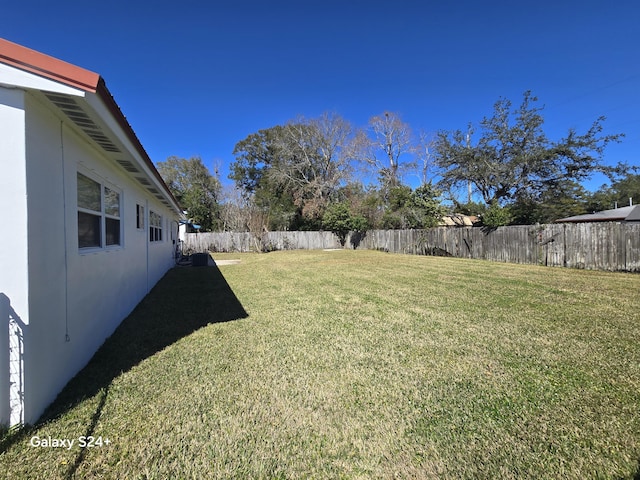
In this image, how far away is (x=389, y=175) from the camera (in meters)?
29.9


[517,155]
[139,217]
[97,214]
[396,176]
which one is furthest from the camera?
[396,176]

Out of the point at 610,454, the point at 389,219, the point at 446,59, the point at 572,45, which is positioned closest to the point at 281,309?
the point at 610,454

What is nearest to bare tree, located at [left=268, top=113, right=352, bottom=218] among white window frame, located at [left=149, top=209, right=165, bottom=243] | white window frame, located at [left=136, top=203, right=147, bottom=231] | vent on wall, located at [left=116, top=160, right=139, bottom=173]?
white window frame, located at [left=149, top=209, right=165, bottom=243]

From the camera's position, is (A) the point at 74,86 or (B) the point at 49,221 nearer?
(A) the point at 74,86

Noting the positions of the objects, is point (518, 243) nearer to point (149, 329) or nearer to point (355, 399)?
point (355, 399)

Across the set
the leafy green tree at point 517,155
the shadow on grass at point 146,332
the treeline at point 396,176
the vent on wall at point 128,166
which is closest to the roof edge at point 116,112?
the vent on wall at point 128,166

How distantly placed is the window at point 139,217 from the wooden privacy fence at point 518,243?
558 inches

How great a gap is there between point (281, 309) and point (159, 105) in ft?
46.3

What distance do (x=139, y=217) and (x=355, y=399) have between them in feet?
21.5

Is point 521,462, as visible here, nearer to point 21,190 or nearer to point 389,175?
point 21,190

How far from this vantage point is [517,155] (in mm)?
20266

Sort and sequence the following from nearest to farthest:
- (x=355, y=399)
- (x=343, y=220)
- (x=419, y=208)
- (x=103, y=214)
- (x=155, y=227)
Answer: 1. (x=355, y=399)
2. (x=103, y=214)
3. (x=155, y=227)
4. (x=419, y=208)
5. (x=343, y=220)

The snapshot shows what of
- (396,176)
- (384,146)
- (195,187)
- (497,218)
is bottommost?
(497,218)

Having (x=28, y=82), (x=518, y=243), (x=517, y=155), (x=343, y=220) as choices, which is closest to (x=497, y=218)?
(x=518, y=243)
